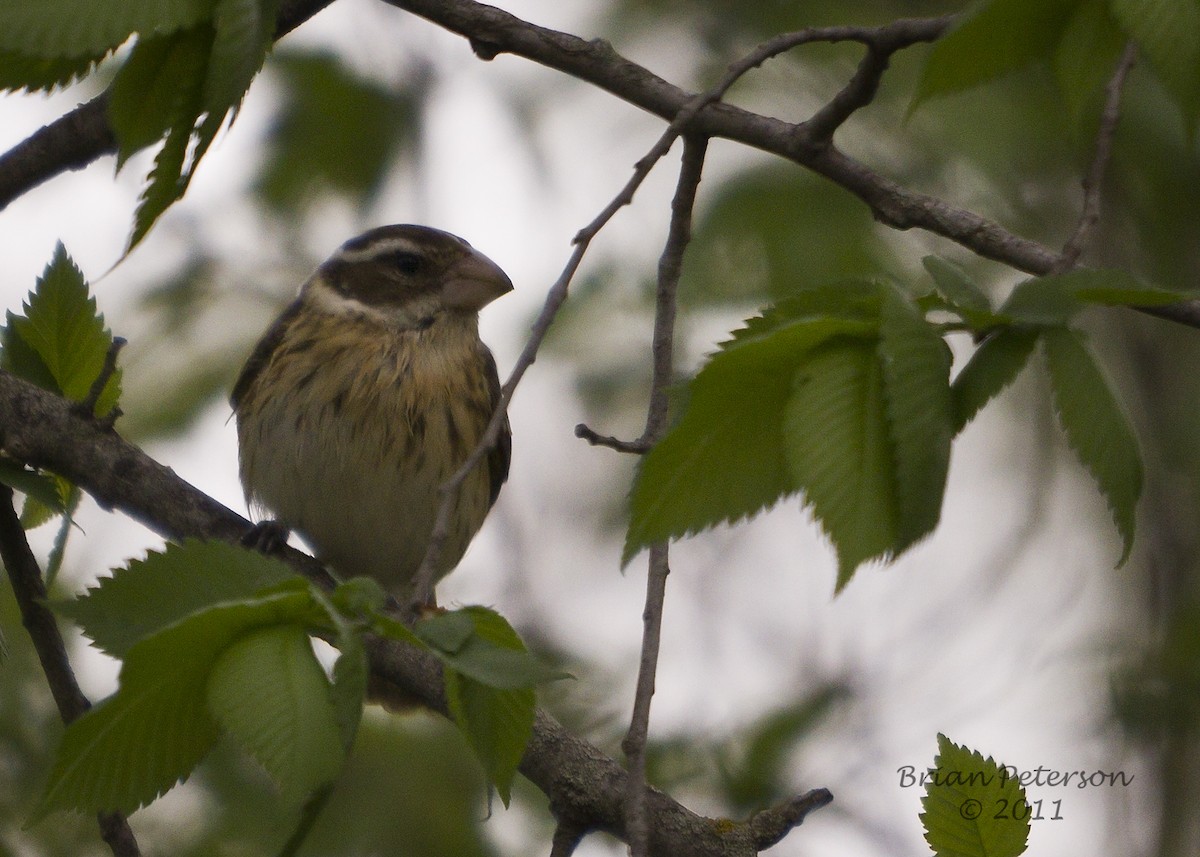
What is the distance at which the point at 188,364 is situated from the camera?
20.8ft

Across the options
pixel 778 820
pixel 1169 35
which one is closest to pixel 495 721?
pixel 778 820

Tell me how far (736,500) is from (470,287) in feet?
12.9

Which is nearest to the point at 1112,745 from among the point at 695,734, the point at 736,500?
the point at 695,734

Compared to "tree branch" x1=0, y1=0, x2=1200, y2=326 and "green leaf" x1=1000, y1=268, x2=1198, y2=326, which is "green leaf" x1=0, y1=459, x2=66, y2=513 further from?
"green leaf" x1=1000, y1=268, x2=1198, y2=326

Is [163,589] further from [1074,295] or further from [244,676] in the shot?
[1074,295]

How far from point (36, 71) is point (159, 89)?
32cm

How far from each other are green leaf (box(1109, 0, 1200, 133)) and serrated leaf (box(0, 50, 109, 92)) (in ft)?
5.96

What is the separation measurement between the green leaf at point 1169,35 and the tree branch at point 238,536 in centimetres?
191

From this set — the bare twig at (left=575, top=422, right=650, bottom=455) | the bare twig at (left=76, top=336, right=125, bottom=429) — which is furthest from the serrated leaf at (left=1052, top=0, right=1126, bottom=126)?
the bare twig at (left=76, top=336, right=125, bottom=429)

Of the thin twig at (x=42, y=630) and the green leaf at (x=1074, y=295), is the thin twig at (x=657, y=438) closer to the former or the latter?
the green leaf at (x=1074, y=295)

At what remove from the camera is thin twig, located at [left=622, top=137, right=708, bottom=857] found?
104 inches

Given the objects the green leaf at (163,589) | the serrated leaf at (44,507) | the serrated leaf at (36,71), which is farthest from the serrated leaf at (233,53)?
the serrated leaf at (44,507)

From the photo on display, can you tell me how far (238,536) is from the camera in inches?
150

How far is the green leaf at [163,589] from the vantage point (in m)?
2.16
